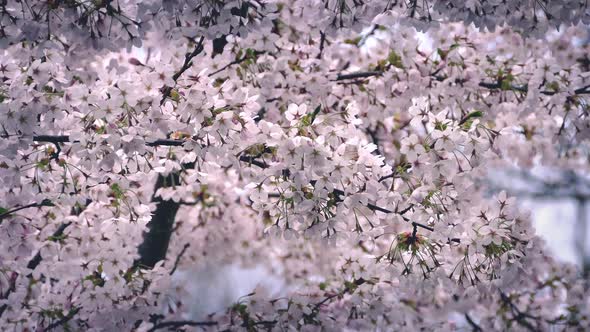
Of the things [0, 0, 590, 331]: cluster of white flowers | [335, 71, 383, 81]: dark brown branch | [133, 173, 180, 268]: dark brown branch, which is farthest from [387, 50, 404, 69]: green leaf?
[133, 173, 180, 268]: dark brown branch

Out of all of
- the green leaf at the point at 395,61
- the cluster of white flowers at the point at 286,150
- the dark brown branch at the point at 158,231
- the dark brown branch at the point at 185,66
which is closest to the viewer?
the cluster of white flowers at the point at 286,150

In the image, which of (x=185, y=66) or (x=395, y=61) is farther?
(x=395, y=61)

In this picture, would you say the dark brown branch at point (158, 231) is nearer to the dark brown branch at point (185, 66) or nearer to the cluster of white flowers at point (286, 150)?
the cluster of white flowers at point (286, 150)

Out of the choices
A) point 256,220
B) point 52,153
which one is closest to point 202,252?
point 256,220

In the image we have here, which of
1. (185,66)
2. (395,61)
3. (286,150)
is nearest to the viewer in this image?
(286,150)

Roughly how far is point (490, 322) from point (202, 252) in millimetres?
3030

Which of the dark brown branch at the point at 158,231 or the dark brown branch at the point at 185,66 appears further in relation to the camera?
the dark brown branch at the point at 158,231

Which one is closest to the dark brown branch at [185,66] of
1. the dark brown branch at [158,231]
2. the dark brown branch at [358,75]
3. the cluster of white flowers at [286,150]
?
the cluster of white flowers at [286,150]

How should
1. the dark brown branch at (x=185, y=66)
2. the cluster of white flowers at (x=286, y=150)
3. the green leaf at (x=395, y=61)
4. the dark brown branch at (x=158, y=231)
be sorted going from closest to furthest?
1. the cluster of white flowers at (x=286, y=150)
2. the dark brown branch at (x=185, y=66)
3. the green leaf at (x=395, y=61)
4. the dark brown branch at (x=158, y=231)

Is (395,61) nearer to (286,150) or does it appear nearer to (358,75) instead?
(358,75)

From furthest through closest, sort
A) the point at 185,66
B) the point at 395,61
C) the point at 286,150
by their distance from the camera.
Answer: the point at 395,61 → the point at 185,66 → the point at 286,150

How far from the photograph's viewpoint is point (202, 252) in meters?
6.21

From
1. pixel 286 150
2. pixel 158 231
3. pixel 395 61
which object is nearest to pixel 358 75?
pixel 395 61

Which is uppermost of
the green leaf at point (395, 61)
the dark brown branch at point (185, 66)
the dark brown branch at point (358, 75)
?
the green leaf at point (395, 61)
